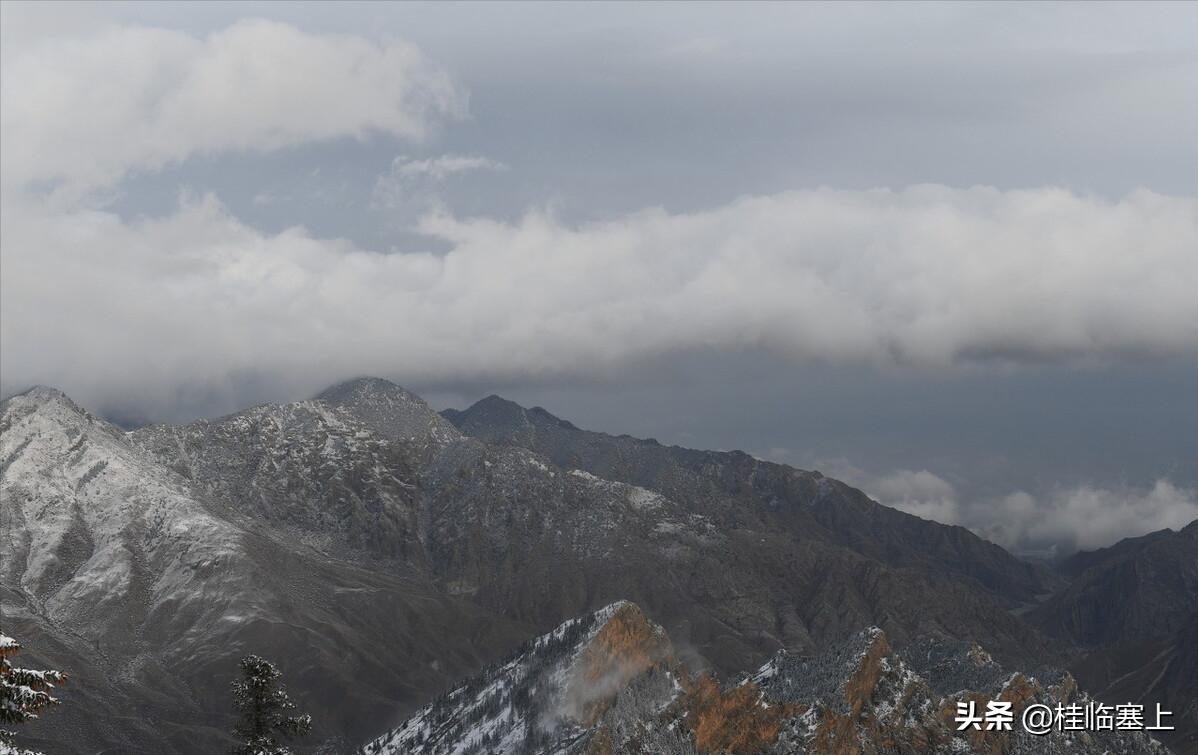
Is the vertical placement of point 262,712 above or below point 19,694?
below

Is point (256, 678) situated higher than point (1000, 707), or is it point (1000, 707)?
point (256, 678)

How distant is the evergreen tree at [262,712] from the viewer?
99688 mm

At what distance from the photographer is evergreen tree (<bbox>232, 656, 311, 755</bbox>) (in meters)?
99.7

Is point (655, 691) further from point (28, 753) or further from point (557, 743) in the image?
point (28, 753)

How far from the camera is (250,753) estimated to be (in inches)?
3816

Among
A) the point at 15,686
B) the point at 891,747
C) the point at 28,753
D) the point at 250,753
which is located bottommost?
the point at 891,747

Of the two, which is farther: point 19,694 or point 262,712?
point 262,712

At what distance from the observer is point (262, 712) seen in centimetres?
10100

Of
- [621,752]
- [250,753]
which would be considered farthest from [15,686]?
[621,752]

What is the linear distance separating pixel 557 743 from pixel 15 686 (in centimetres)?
15154

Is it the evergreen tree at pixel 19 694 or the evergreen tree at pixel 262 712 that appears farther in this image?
the evergreen tree at pixel 262 712

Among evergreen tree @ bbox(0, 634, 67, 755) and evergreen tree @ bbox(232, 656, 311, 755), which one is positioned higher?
evergreen tree @ bbox(0, 634, 67, 755)

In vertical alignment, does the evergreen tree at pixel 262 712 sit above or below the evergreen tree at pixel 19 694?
below

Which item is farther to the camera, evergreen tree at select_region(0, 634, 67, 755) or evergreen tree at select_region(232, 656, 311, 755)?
evergreen tree at select_region(232, 656, 311, 755)
